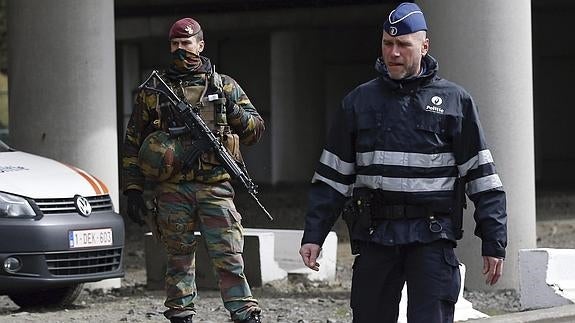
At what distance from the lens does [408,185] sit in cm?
548

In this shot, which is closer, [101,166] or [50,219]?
[50,219]

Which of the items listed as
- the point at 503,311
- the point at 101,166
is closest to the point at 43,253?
the point at 101,166

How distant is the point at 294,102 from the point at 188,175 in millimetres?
20371

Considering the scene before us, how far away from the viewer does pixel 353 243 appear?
563 cm

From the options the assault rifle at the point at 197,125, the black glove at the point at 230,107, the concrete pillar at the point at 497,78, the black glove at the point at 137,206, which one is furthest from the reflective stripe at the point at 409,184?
the concrete pillar at the point at 497,78

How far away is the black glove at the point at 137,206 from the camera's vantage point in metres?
7.50

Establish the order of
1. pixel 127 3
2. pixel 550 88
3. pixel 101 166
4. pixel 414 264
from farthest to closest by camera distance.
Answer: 1. pixel 550 88
2. pixel 127 3
3. pixel 101 166
4. pixel 414 264

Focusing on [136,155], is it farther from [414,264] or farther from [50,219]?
[414,264]

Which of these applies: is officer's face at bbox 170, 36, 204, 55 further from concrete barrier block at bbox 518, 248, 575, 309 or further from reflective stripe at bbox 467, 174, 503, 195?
concrete barrier block at bbox 518, 248, 575, 309

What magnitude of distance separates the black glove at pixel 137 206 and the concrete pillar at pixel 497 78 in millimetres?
4021

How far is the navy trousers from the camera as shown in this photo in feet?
17.9

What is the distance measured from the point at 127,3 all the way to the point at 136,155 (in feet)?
63.5

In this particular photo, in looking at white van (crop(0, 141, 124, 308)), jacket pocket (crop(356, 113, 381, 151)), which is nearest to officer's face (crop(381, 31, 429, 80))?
jacket pocket (crop(356, 113, 381, 151))

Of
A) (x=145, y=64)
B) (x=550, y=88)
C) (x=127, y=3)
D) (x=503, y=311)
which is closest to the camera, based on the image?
(x=503, y=311)
